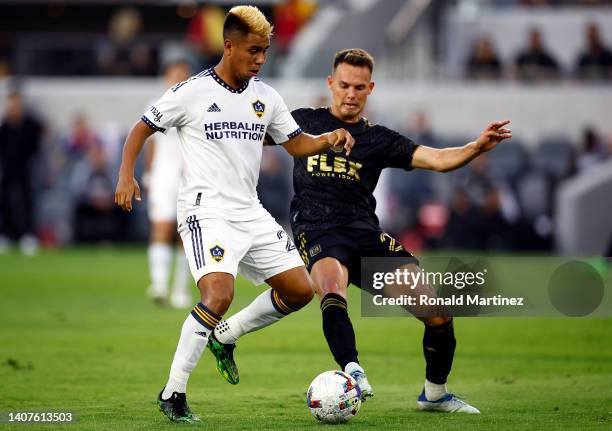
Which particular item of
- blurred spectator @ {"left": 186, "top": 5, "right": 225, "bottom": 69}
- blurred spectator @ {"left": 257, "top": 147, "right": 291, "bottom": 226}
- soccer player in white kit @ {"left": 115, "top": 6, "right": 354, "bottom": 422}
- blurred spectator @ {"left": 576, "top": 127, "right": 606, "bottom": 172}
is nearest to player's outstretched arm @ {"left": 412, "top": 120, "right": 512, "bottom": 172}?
soccer player in white kit @ {"left": 115, "top": 6, "right": 354, "bottom": 422}

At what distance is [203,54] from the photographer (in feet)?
79.0

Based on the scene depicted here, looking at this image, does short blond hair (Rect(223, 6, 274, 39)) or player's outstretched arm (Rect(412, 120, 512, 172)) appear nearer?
short blond hair (Rect(223, 6, 274, 39))

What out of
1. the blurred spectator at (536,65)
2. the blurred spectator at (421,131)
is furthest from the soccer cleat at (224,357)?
the blurred spectator at (536,65)

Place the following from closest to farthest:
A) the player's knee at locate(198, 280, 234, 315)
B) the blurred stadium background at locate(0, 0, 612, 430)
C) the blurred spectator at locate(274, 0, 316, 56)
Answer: the player's knee at locate(198, 280, 234, 315)
the blurred stadium background at locate(0, 0, 612, 430)
the blurred spectator at locate(274, 0, 316, 56)

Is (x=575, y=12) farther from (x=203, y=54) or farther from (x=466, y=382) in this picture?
(x=466, y=382)

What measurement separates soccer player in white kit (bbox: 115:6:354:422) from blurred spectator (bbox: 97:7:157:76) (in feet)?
58.1

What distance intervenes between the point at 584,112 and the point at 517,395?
16.9m

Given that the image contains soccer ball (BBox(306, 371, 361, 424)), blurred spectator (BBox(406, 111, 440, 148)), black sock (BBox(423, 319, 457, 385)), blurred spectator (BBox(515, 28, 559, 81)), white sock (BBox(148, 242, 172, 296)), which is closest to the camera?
soccer ball (BBox(306, 371, 361, 424))

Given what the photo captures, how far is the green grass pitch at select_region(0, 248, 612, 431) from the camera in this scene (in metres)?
7.85

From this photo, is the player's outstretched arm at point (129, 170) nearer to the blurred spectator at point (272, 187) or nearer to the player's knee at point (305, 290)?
the player's knee at point (305, 290)

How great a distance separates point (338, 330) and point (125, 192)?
1658 millimetres

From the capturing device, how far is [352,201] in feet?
28.8

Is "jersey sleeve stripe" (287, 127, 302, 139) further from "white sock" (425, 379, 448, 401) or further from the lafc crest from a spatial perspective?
"white sock" (425, 379, 448, 401)

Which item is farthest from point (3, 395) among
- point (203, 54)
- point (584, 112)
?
point (584, 112)
